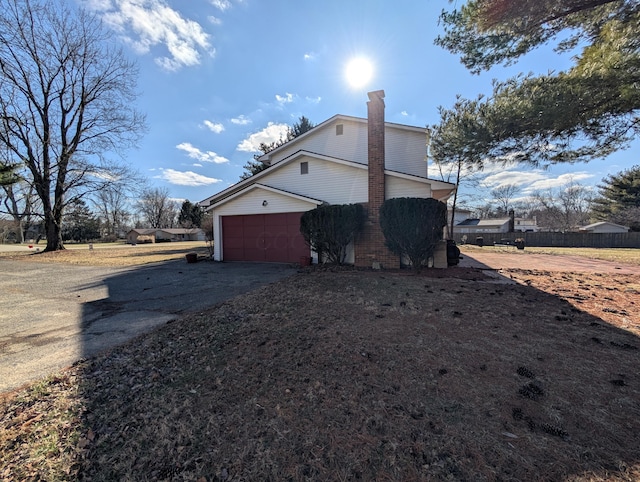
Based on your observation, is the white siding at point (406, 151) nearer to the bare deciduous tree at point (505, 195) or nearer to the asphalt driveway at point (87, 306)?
the asphalt driveway at point (87, 306)

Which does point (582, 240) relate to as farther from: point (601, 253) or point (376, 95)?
point (376, 95)

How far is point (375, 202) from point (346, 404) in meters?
8.33

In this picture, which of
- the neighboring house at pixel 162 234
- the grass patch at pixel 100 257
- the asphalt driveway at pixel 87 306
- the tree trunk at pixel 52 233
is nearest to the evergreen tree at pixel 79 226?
the neighboring house at pixel 162 234

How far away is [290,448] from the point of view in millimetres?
2127

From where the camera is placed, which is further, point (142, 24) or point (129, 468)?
point (142, 24)

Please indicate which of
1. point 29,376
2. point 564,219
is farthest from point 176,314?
point 564,219

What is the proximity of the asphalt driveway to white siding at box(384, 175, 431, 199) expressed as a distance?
4.68 meters

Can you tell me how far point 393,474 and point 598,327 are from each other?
457 centimetres

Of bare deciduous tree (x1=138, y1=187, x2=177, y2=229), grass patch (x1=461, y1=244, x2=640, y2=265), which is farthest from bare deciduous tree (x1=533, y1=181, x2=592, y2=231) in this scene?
bare deciduous tree (x1=138, y1=187, x2=177, y2=229)

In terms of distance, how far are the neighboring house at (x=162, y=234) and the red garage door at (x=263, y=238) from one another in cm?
3057

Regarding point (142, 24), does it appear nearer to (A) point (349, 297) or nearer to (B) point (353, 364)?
(A) point (349, 297)

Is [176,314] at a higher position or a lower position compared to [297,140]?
lower

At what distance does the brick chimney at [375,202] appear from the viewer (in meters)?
10.1

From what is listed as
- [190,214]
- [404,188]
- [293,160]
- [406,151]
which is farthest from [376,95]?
[190,214]
